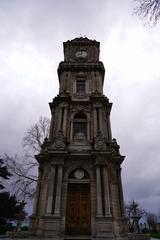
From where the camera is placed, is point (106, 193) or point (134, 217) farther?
point (134, 217)

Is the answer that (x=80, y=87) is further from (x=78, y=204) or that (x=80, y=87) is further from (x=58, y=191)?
(x=78, y=204)

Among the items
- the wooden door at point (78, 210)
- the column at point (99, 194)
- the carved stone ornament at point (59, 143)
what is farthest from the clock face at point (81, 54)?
the wooden door at point (78, 210)

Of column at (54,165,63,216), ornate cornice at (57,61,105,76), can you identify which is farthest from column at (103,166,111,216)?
ornate cornice at (57,61,105,76)

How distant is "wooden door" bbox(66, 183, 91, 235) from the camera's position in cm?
1694

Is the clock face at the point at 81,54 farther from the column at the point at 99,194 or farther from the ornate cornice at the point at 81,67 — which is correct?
the column at the point at 99,194

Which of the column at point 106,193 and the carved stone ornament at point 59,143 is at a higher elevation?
the carved stone ornament at point 59,143

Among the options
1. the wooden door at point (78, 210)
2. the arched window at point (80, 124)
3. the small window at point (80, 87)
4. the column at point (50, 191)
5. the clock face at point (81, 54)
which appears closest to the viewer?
the column at point (50, 191)

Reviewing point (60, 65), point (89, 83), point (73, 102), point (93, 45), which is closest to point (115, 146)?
point (73, 102)

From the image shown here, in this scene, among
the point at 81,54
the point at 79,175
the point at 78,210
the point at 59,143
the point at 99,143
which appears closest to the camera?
the point at 78,210

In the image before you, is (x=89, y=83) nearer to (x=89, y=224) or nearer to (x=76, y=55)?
(x=76, y=55)

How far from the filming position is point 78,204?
1778cm

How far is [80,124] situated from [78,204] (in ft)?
25.0

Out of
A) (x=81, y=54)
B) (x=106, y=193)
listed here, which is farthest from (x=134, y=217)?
(x=81, y=54)

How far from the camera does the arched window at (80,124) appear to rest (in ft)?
72.4
